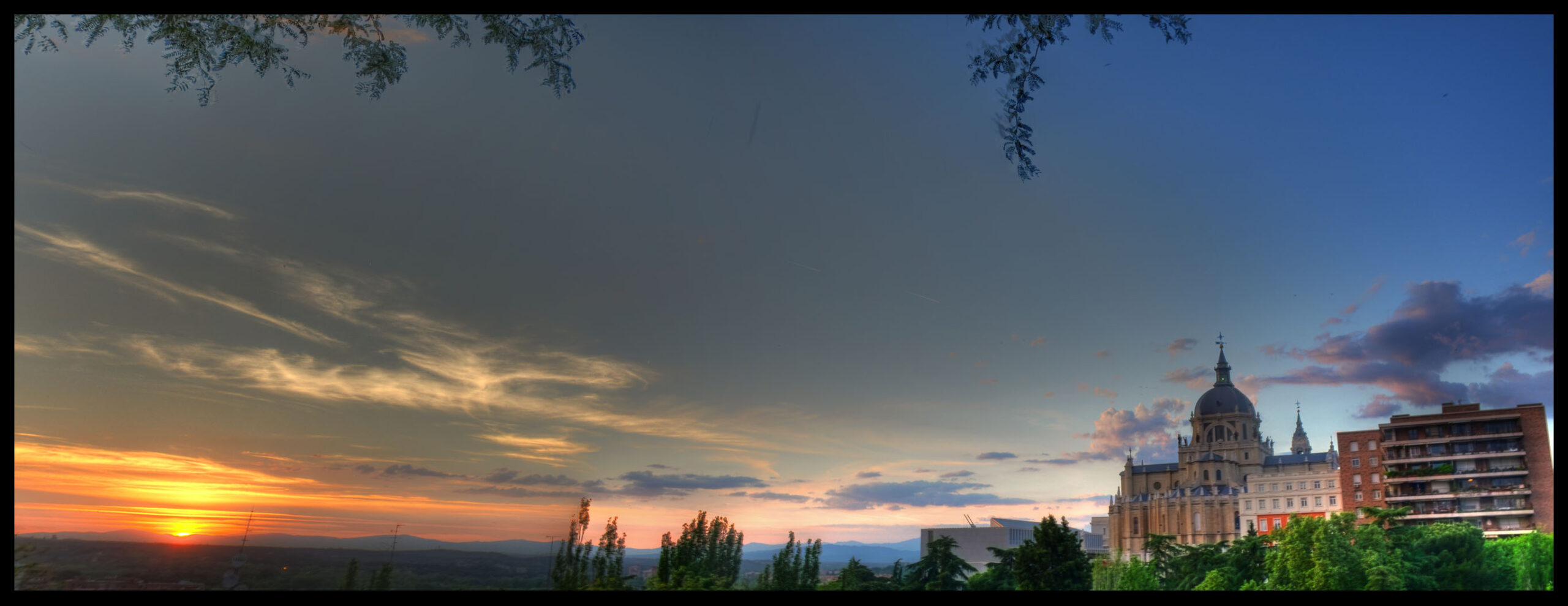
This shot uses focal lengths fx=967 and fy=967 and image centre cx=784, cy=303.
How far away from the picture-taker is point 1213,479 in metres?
81.1

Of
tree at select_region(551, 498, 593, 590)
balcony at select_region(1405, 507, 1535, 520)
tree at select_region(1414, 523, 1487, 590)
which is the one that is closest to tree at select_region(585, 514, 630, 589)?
tree at select_region(551, 498, 593, 590)

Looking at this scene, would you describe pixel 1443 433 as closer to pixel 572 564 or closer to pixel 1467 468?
pixel 1467 468

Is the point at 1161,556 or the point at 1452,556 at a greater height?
the point at 1452,556

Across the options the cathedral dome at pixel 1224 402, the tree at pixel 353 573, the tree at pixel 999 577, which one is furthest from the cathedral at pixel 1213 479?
the tree at pixel 353 573

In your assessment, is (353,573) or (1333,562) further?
(1333,562)

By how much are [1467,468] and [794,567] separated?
155 ft

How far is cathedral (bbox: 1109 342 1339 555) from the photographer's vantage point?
74750 mm

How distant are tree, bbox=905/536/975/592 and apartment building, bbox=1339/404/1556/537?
3589 cm

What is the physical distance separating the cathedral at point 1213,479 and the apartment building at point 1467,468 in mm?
7239

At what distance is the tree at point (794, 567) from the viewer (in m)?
34.3

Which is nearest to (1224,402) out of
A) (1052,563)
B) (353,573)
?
(1052,563)
